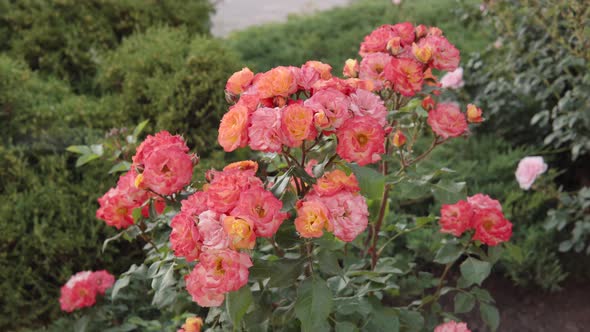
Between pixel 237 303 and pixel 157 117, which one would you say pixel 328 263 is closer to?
pixel 237 303

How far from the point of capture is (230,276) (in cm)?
111

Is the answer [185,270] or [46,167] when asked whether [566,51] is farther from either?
[46,167]

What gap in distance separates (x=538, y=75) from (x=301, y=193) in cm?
195

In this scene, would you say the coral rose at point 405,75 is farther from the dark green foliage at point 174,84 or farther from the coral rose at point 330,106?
the dark green foliage at point 174,84

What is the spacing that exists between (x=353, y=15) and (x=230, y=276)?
485 cm

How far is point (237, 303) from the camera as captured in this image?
46.9 inches

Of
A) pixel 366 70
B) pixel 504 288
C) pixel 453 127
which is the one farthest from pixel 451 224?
pixel 504 288

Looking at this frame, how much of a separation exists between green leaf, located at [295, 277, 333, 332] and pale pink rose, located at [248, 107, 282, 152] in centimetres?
33

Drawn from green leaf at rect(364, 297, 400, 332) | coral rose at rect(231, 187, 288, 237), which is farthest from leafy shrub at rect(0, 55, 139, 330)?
coral rose at rect(231, 187, 288, 237)

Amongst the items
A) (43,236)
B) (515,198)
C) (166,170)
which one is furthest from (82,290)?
(515,198)

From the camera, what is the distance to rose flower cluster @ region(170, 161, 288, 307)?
1085 millimetres

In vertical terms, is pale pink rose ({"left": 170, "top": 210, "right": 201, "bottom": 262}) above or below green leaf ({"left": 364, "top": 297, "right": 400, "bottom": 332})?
above

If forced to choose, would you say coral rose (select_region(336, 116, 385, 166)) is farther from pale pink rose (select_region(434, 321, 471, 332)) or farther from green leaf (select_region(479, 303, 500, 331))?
green leaf (select_region(479, 303, 500, 331))

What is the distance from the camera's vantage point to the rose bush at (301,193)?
44.1 inches
